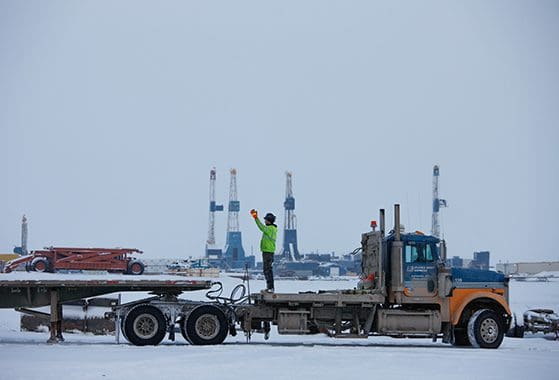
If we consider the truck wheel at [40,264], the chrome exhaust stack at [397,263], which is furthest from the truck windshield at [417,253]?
the truck wheel at [40,264]

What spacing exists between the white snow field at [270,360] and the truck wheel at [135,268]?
31.0m

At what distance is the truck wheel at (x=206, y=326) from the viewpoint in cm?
1955

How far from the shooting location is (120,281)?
19969 millimetres

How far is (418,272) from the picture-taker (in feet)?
66.2

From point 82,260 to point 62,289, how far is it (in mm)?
32349

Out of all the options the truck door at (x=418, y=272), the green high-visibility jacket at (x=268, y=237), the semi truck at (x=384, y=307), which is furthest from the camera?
the green high-visibility jacket at (x=268, y=237)

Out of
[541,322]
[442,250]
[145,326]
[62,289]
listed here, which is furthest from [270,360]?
[541,322]

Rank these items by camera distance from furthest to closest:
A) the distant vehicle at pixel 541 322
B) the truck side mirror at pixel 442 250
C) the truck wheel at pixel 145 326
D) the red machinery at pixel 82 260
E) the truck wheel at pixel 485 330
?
the red machinery at pixel 82 260 → the distant vehicle at pixel 541 322 → the truck side mirror at pixel 442 250 → the truck wheel at pixel 485 330 → the truck wheel at pixel 145 326

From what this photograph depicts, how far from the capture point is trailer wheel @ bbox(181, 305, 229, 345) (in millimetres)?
19547

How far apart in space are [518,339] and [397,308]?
4.04 meters

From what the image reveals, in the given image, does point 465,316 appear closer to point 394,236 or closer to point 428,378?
point 394,236

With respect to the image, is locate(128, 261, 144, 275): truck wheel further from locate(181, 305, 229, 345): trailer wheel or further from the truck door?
the truck door

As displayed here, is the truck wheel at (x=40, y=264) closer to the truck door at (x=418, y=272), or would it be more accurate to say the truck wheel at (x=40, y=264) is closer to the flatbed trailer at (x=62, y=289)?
the flatbed trailer at (x=62, y=289)

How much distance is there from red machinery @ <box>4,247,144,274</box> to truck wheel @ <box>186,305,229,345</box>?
32677mm
